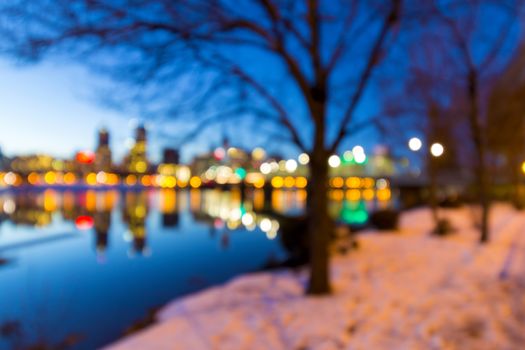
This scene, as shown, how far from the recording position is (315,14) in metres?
6.70

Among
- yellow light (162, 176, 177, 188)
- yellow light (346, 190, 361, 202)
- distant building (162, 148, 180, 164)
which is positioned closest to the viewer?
distant building (162, 148, 180, 164)

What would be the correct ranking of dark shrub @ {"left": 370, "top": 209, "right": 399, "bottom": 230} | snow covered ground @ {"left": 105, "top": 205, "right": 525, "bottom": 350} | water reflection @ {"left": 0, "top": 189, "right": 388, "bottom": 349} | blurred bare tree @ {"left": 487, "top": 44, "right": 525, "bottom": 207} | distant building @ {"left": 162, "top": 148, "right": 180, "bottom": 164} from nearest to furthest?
snow covered ground @ {"left": 105, "top": 205, "right": 525, "bottom": 350} → distant building @ {"left": 162, "top": 148, "right": 180, "bottom": 164} → water reflection @ {"left": 0, "top": 189, "right": 388, "bottom": 349} → blurred bare tree @ {"left": 487, "top": 44, "right": 525, "bottom": 207} → dark shrub @ {"left": 370, "top": 209, "right": 399, "bottom": 230}

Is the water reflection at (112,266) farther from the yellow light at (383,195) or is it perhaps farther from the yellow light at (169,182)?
the yellow light at (169,182)

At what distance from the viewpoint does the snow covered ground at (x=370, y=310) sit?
4930 millimetres

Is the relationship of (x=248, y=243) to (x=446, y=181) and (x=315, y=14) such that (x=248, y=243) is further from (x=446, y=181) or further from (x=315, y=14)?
(x=446, y=181)

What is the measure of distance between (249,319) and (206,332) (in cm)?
69

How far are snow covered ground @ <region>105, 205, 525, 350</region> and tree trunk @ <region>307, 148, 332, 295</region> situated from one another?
11.3 inches

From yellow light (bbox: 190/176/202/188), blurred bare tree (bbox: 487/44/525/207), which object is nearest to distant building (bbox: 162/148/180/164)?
blurred bare tree (bbox: 487/44/525/207)

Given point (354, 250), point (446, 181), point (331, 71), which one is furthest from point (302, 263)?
point (446, 181)

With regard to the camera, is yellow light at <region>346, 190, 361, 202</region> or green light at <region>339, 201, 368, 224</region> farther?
yellow light at <region>346, 190, 361, 202</region>

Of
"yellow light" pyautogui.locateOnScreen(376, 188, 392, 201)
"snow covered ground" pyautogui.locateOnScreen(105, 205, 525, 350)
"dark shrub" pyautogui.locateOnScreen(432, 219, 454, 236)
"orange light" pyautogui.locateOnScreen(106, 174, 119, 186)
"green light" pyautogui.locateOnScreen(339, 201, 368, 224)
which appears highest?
"orange light" pyautogui.locateOnScreen(106, 174, 119, 186)

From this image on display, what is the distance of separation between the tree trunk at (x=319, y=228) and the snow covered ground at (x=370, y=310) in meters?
0.29

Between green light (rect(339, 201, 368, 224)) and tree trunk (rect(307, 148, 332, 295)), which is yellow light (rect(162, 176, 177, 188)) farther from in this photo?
tree trunk (rect(307, 148, 332, 295))

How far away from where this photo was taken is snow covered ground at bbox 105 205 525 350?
493cm
